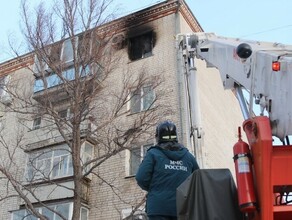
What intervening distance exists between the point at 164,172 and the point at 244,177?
42.3 inches

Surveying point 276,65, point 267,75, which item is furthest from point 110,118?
point 276,65

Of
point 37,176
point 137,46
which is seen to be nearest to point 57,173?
point 37,176

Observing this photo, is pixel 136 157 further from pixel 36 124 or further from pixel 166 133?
pixel 166 133

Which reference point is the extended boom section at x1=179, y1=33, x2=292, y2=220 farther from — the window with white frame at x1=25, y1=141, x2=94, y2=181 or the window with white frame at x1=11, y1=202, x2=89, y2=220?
the window with white frame at x1=25, y1=141, x2=94, y2=181

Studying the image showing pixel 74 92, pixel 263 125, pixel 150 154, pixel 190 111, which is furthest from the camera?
pixel 74 92

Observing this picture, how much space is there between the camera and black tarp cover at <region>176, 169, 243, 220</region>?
10.5 ft

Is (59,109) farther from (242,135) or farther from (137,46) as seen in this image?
(242,135)

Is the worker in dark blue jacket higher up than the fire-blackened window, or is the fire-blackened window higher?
the fire-blackened window

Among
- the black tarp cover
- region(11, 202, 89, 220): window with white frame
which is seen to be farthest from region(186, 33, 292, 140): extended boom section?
region(11, 202, 89, 220): window with white frame

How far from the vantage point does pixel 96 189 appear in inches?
630

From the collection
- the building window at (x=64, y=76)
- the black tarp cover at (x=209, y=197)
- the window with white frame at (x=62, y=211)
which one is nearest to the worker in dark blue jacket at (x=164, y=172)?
the black tarp cover at (x=209, y=197)

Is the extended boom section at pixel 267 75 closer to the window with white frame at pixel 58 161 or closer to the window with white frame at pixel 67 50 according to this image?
the window with white frame at pixel 67 50

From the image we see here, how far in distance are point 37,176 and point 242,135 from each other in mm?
13839

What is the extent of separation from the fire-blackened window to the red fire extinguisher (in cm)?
1532
